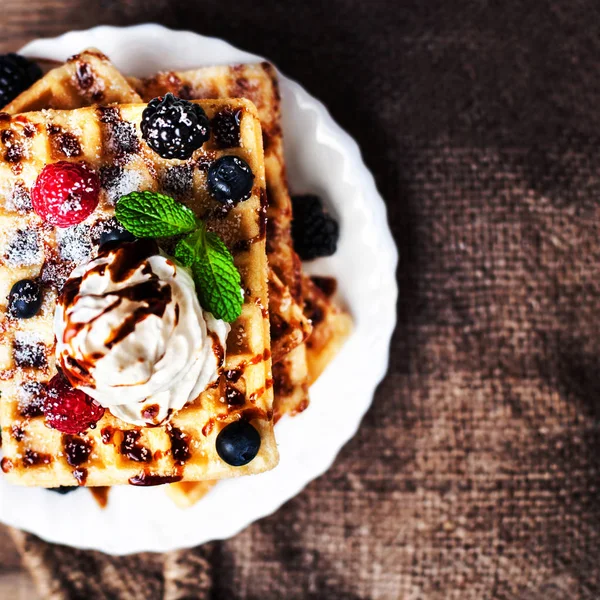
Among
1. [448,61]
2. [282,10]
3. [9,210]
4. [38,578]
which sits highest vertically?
[282,10]

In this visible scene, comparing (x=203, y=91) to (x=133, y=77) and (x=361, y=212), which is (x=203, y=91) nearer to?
(x=133, y=77)

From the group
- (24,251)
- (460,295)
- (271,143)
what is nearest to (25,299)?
(24,251)

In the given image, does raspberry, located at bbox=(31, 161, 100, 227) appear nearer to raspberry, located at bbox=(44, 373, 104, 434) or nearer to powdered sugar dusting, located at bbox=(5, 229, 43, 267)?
powdered sugar dusting, located at bbox=(5, 229, 43, 267)

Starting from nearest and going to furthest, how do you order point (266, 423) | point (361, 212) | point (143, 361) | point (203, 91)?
point (143, 361) → point (266, 423) → point (203, 91) → point (361, 212)

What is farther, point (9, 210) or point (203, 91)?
point (203, 91)

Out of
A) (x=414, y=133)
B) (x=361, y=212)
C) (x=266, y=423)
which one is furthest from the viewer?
(x=414, y=133)

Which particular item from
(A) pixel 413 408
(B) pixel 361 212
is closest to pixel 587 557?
(A) pixel 413 408

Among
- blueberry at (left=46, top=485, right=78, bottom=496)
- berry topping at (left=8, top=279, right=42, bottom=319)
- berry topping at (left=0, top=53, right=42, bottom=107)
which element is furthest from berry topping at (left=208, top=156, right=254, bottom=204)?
blueberry at (left=46, top=485, right=78, bottom=496)
